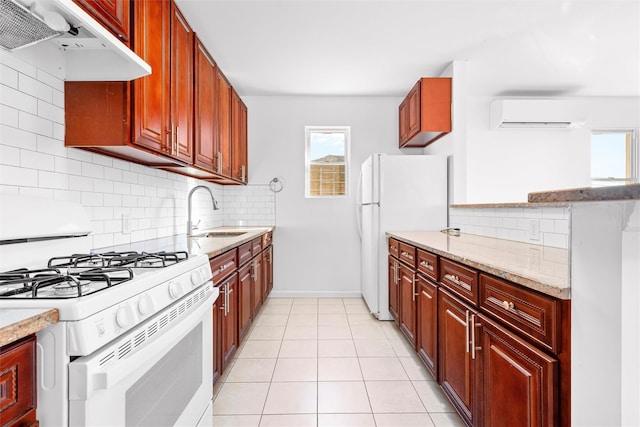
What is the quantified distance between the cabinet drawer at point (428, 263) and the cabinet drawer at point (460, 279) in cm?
7

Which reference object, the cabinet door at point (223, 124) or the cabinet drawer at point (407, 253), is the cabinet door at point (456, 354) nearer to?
the cabinet drawer at point (407, 253)

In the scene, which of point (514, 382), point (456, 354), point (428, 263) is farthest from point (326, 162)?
point (514, 382)

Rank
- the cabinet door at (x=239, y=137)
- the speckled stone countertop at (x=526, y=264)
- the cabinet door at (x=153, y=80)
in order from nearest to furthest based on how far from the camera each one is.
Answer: the speckled stone countertop at (x=526, y=264) → the cabinet door at (x=153, y=80) → the cabinet door at (x=239, y=137)

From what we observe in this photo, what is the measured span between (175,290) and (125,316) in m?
0.30

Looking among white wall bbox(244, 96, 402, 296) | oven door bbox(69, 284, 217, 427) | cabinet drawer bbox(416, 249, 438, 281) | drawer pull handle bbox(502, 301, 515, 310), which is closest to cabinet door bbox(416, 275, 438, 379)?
cabinet drawer bbox(416, 249, 438, 281)

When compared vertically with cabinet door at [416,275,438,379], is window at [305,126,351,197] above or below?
above

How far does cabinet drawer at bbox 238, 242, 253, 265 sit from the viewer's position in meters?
2.46

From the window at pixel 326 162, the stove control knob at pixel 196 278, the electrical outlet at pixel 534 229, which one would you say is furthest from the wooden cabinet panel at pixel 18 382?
the window at pixel 326 162

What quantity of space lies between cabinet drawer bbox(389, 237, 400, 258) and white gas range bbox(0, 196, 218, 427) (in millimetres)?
1740

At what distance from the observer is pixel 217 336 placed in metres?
1.92

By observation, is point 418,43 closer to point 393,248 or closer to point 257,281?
point 393,248

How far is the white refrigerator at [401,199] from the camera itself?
3236mm

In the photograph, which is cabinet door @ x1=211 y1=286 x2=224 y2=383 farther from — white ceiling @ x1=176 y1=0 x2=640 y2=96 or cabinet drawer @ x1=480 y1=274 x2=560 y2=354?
white ceiling @ x1=176 y1=0 x2=640 y2=96

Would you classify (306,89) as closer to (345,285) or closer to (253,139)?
(253,139)
